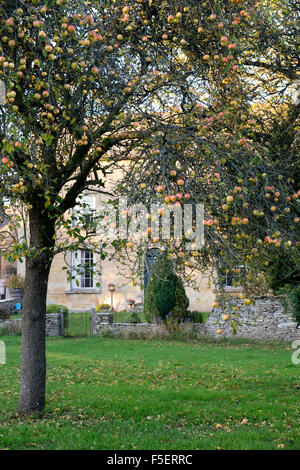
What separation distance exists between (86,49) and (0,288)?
18524mm

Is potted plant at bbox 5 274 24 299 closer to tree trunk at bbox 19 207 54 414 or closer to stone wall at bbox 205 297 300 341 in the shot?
stone wall at bbox 205 297 300 341

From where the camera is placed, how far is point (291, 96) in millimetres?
7738

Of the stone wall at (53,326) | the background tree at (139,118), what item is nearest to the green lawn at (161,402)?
the background tree at (139,118)

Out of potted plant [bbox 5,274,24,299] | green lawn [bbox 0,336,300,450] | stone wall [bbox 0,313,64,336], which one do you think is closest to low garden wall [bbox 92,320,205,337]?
stone wall [bbox 0,313,64,336]

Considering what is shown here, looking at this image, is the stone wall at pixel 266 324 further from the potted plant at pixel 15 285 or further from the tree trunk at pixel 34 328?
the potted plant at pixel 15 285

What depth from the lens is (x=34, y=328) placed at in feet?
21.8

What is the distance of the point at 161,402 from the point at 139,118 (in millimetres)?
4334

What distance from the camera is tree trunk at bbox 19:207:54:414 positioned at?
21.7 feet

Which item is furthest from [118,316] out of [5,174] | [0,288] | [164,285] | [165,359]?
[5,174]

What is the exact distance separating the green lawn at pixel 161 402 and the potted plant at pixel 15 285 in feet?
32.5

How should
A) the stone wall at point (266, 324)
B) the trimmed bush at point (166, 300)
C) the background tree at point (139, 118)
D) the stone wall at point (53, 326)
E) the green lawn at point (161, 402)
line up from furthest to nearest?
the stone wall at point (53, 326) < the trimmed bush at point (166, 300) < the stone wall at point (266, 324) < the green lawn at point (161, 402) < the background tree at point (139, 118)

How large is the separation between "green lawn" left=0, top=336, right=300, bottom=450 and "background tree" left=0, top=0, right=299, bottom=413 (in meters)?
0.96

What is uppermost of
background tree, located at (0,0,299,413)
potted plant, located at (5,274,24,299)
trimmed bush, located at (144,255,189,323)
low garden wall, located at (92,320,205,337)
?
background tree, located at (0,0,299,413)

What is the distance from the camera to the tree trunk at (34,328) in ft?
21.7
